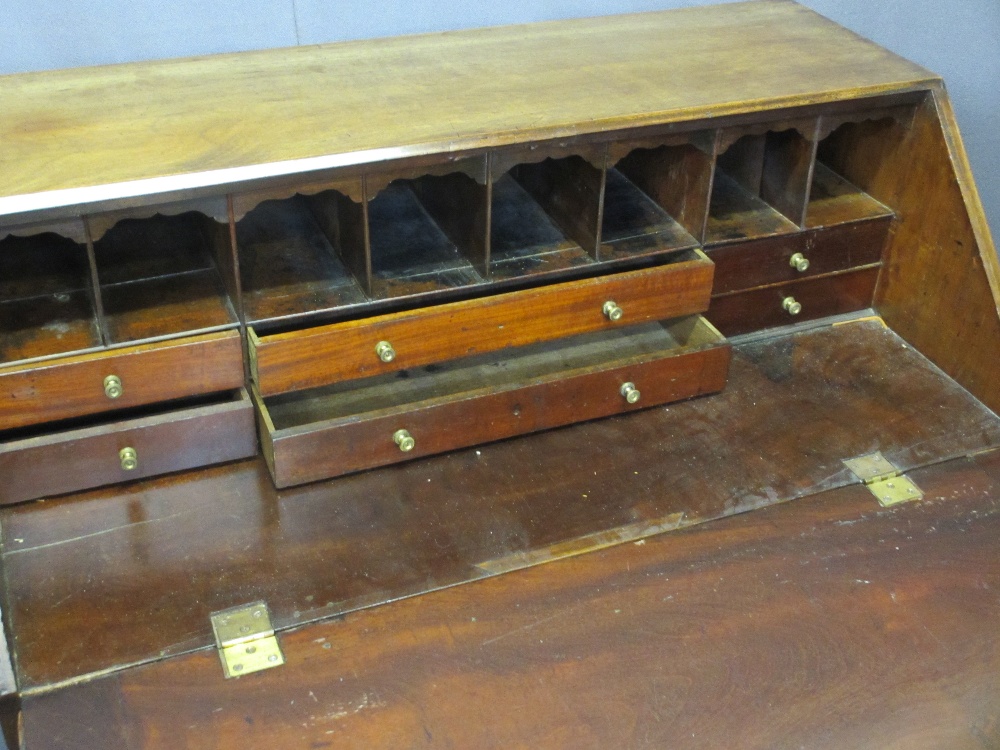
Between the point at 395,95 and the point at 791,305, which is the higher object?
the point at 395,95

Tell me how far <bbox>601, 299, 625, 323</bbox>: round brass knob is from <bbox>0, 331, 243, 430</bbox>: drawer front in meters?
0.55

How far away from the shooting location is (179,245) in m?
1.76

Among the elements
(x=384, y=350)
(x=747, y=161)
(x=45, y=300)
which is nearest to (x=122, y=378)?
(x=45, y=300)

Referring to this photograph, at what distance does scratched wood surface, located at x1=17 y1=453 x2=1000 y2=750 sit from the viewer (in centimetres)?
130

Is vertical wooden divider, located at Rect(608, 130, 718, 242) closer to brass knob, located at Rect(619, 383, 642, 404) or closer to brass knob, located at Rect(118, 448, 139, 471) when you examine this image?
brass knob, located at Rect(619, 383, 642, 404)

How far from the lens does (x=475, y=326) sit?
1.69 metres

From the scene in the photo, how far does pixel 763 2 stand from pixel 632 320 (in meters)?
0.79

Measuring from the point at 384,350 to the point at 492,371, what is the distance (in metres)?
0.27

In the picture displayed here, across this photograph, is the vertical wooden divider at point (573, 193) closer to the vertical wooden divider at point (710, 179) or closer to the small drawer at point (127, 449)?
the vertical wooden divider at point (710, 179)

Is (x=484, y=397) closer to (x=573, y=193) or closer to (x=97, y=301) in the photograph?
(x=573, y=193)

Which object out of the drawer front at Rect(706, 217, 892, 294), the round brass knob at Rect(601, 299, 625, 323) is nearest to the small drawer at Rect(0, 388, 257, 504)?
the round brass knob at Rect(601, 299, 625, 323)

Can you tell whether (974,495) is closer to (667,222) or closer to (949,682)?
(949,682)

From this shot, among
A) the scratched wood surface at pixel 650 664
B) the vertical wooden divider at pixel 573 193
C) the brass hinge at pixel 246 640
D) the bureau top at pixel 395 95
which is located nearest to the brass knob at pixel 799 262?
the bureau top at pixel 395 95

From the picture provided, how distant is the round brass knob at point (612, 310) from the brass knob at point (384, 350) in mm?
342
